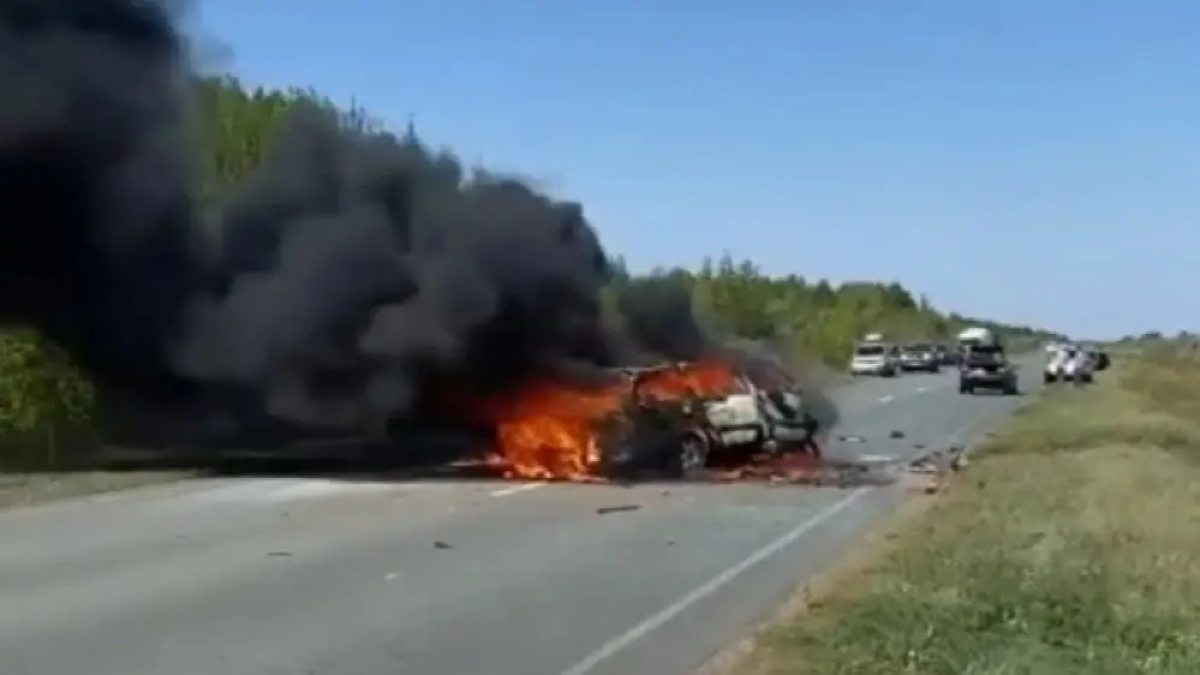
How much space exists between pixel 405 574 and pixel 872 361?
68050 millimetres

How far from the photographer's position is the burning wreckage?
23875mm

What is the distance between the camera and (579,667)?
9.20m

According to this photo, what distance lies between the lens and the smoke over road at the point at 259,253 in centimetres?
2309

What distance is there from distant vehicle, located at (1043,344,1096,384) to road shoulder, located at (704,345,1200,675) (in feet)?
150

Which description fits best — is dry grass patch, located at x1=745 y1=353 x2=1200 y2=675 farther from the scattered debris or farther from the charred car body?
the charred car body

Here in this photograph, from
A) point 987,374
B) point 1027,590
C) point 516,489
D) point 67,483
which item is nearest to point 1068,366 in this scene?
point 987,374

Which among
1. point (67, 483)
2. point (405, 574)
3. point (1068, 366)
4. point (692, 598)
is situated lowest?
point (692, 598)

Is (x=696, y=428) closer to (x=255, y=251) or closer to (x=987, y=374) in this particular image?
(x=255, y=251)

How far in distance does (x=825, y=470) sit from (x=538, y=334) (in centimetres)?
476

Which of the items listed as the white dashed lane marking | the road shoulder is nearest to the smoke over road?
the white dashed lane marking

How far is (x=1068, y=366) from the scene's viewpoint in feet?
218

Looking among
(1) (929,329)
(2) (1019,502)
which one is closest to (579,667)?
(2) (1019,502)

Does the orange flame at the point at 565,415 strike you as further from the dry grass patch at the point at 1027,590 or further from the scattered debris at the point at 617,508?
the dry grass patch at the point at 1027,590

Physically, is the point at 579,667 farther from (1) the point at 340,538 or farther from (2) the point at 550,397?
(2) the point at 550,397
